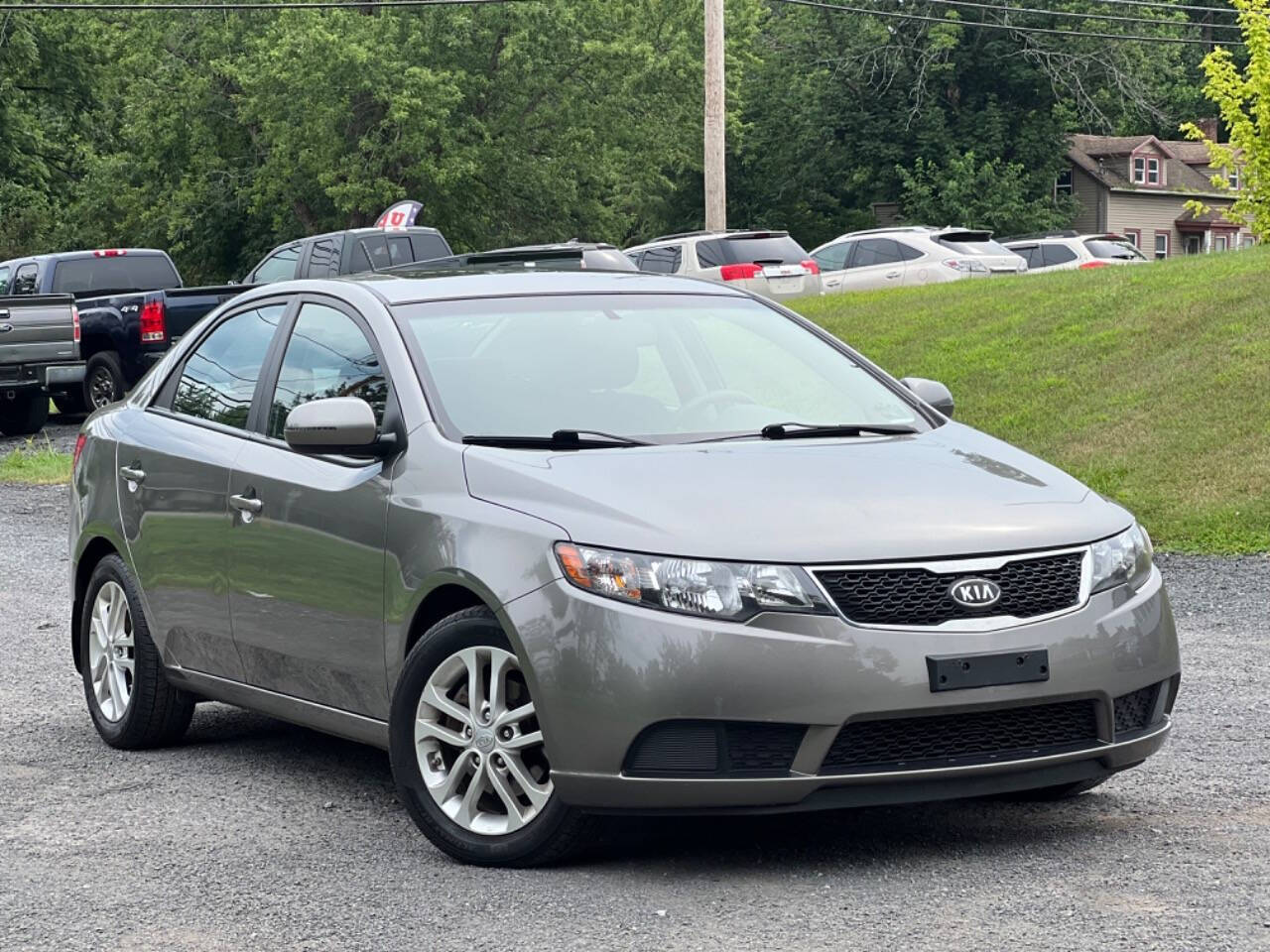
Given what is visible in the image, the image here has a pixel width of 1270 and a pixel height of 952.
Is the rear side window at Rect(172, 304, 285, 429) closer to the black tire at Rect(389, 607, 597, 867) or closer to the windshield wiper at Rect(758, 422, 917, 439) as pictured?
the black tire at Rect(389, 607, 597, 867)

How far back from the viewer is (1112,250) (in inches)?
1383

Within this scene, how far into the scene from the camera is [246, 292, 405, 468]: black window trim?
5.84 meters

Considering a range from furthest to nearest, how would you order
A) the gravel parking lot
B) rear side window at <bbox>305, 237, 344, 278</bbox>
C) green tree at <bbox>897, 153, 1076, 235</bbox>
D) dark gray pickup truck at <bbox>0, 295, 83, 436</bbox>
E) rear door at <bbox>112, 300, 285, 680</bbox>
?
green tree at <bbox>897, 153, 1076, 235</bbox> → rear side window at <bbox>305, 237, 344, 278</bbox> → dark gray pickup truck at <bbox>0, 295, 83, 436</bbox> → rear door at <bbox>112, 300, 285, 680</bbox> → the gravel parking lot

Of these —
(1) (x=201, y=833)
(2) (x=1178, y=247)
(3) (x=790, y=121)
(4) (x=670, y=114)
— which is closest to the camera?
(1) (x=201, y=833)

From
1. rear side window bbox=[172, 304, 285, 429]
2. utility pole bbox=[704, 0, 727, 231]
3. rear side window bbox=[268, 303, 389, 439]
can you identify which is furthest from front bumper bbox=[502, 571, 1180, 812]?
utility pole bbox=[704, 0, 727, 231]

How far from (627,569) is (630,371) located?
1301 mm

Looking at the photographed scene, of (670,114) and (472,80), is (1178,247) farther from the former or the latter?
(472,80)

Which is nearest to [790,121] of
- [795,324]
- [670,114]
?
[670,114]

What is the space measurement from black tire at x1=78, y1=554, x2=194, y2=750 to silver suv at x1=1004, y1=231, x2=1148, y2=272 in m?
28.9

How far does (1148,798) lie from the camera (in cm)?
579

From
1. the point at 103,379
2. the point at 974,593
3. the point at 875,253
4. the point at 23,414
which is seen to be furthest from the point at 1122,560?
the point at 875,253

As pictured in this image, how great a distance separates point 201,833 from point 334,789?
636mm

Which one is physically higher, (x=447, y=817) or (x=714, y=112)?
(x=714, y=112)

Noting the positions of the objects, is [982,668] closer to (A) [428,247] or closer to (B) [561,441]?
(B) [561,441]
